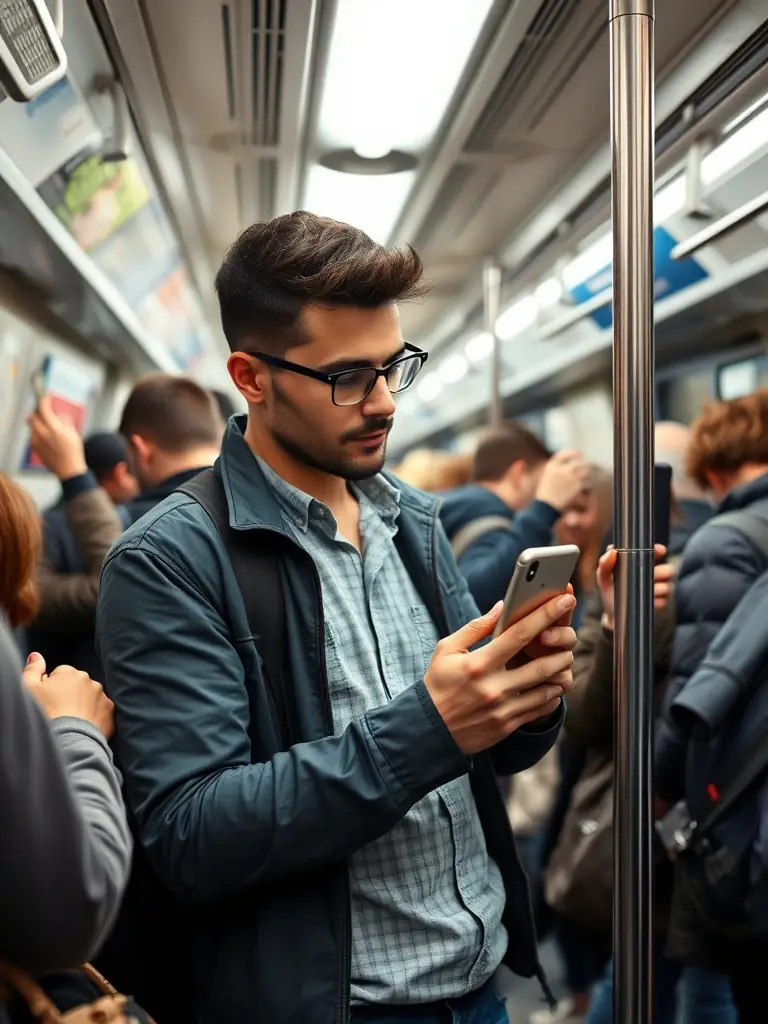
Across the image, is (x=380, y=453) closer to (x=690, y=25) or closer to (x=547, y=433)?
(x=690, y=25)

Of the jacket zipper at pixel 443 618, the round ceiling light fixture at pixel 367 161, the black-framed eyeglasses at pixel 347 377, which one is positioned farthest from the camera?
the round ceiling light fixture at pixel 367 161

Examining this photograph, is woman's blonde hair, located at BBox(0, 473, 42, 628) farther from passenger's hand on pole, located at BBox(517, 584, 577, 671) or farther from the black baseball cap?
the black baseball cap

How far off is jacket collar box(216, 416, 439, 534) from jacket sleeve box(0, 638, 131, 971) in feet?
1.75

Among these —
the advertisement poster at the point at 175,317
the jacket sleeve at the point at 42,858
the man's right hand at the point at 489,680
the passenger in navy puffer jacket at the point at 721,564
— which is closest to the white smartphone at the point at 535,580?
the man's right hand at the point at 489,680

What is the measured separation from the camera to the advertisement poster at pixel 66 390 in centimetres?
381

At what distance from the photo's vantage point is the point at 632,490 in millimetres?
1395

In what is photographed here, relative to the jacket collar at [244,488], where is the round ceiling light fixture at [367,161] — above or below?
above

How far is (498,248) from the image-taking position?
385cm

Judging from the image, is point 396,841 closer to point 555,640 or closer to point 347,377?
point 555,640

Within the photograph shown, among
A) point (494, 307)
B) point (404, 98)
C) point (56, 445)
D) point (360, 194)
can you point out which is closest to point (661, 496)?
point (404, 98)

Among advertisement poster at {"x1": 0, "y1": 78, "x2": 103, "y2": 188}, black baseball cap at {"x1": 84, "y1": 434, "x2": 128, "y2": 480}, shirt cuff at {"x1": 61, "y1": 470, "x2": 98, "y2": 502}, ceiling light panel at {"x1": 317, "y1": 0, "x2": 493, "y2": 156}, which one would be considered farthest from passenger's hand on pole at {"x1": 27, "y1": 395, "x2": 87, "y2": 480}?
ceiling light panel at {"x1": 317, "y1": 0, "x2": 493, "y2": 156}

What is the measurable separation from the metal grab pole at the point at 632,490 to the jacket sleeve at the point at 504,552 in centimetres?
132

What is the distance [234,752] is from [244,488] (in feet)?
1.26

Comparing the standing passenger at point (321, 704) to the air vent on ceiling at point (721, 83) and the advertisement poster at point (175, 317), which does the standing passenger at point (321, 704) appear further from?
the advertisement poster at point (175, 317)
